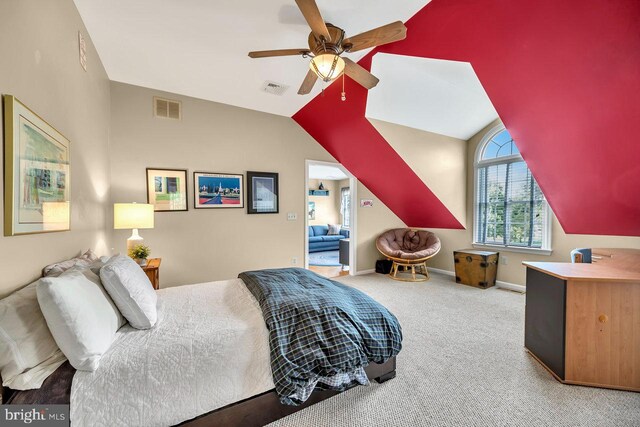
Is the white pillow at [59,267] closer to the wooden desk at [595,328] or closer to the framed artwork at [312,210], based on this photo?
the wooden desk at [595,328]

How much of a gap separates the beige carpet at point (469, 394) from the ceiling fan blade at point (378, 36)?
7.84 feet

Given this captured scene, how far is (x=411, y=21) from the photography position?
2121mm

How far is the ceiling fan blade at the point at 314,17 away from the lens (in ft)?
4.83

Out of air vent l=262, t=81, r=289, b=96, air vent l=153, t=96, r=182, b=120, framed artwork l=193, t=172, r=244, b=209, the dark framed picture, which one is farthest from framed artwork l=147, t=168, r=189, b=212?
air vent l=262, t=81, r=289, b=96

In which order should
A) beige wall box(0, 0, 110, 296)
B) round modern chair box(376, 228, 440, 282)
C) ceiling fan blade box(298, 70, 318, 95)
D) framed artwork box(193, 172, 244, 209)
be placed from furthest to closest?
round modern chair box(376, 228, 440, 282)
framed artwork box(193, 172, 244, 209)
ceiling fan blade box(298, 70, 318, 95)
beige wall box(0, 0, 110, 296)

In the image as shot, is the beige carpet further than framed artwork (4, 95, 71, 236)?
Yes

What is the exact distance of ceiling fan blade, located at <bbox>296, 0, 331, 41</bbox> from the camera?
4.83ft

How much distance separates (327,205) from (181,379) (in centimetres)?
803

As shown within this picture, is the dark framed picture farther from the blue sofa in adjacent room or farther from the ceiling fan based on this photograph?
the blue sofa in adjacent room

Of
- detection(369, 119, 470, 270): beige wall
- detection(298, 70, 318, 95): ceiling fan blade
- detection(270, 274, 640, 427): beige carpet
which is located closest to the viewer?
detection(270, 274, 640, 427): beige carpet

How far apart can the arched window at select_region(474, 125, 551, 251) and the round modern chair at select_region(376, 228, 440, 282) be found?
2.67 feet

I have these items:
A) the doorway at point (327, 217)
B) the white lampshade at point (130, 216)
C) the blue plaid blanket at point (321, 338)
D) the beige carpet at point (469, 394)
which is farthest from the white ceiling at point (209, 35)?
the doorway at point (327, 217)

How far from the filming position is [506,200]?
4.10m

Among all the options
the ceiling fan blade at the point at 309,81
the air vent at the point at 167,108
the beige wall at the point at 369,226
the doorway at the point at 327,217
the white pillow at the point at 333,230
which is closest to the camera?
the ceiling fan blade at the point at 309,81
